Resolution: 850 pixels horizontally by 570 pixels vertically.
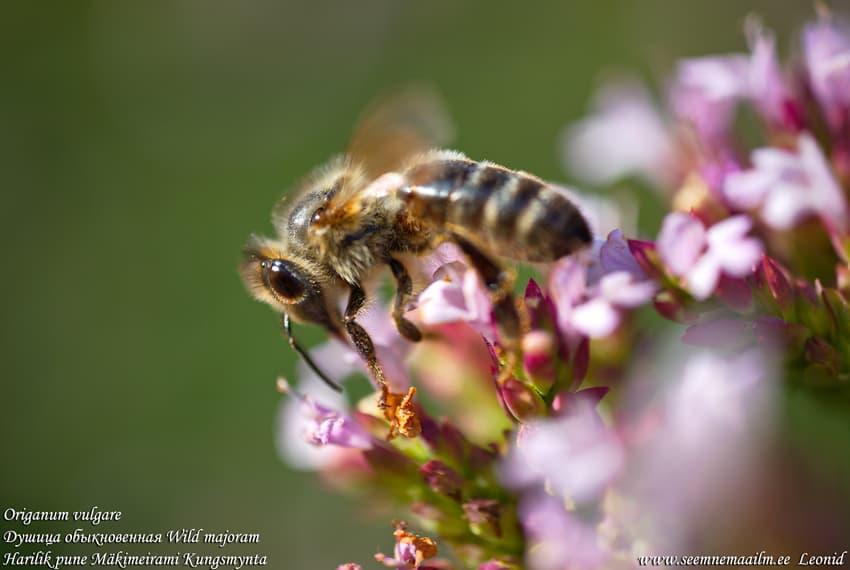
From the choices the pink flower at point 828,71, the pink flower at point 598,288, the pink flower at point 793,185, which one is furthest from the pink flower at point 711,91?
the pink flower at point 598,288

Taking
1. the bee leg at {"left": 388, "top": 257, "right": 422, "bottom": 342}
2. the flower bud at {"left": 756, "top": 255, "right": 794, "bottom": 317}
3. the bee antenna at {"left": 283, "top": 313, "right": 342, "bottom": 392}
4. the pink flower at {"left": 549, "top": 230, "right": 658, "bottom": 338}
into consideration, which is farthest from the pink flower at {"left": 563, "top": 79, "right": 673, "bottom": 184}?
the bee antenna at {"left": 283, "top": 313, "right": 342, "bottom": 392}

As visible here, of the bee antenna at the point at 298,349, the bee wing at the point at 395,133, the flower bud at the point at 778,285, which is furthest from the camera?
the bee wing at the point at 395,133

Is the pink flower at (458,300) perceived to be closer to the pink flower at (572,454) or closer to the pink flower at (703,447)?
the pink flower at (572,454)

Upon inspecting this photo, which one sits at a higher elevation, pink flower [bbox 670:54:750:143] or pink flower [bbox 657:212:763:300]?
pink flower [bbox 670:54:750:143]

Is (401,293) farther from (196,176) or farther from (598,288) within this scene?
(196,176)

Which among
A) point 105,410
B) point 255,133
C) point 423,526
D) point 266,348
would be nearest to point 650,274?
point 423,526

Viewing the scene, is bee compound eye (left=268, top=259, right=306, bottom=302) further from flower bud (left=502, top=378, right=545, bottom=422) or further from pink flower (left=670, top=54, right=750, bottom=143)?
pink flower (left=670, top=54, right=750, bottom=143)
